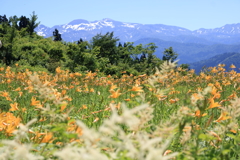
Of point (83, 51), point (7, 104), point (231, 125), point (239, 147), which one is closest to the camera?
point (231, 125)

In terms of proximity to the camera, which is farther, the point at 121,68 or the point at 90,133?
the point at 121,68

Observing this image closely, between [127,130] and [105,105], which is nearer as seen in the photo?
[127,130]

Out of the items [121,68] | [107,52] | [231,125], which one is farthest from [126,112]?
[107,52]

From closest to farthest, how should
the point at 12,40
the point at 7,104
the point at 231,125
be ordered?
the point at 231,125, the point at 7,104, the point at 12,40

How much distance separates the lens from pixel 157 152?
0.61m

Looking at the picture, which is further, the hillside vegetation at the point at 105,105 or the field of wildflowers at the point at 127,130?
the hillside vegetation at the point at 105,105

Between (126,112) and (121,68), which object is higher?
(126,112)

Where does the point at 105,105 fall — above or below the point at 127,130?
below

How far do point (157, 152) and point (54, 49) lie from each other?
17.4 m

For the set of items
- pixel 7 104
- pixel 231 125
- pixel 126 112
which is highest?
pixel 126 112

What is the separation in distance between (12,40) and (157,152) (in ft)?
60.2

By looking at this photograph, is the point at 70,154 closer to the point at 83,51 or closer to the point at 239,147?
the point at 239,147

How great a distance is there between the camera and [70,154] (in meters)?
0.65

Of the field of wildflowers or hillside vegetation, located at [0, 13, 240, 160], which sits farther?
hillside vegetation, located at [0, 13, 240, 160]
